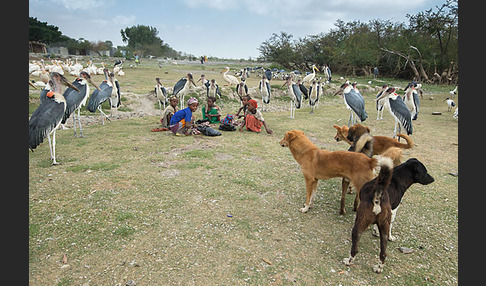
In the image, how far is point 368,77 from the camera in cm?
3219

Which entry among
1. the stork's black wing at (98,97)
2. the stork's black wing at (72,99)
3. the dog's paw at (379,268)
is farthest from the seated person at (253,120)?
the dog's paw at (379,268)

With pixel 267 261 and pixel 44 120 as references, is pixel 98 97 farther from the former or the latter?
pixel 267 261

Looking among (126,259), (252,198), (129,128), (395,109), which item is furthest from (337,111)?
(126,259)

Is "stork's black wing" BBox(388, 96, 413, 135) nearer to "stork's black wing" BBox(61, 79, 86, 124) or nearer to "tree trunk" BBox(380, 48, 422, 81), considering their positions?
"stork's black wing" BBox(61, 79, 86, 124)

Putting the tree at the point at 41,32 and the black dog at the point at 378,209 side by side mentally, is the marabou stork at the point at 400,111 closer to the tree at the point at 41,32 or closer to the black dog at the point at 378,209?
the black dog at the point at 378,209

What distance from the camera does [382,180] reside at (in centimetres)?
280

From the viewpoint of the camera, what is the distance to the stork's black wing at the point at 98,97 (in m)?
9.62

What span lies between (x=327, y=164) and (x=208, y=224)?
5.93 ft

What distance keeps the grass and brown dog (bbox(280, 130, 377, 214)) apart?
63cm

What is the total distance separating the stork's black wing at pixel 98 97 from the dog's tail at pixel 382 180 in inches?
368

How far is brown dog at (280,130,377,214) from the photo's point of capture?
3.61m

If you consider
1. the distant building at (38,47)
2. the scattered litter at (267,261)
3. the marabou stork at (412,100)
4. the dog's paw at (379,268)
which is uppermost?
the distant building at (38,47)

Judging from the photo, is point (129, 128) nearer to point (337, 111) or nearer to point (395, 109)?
point (395, 109)

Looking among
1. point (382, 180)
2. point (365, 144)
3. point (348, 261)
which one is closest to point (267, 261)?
point (348, 261)
